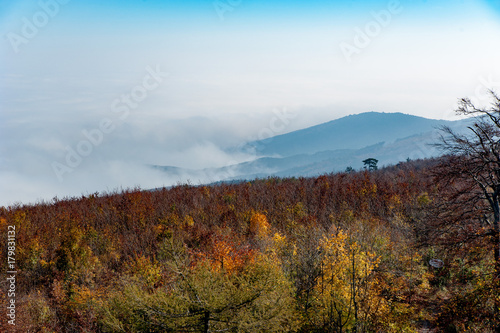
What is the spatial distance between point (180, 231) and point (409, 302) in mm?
15242

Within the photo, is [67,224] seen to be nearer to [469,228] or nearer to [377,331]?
[377,331]

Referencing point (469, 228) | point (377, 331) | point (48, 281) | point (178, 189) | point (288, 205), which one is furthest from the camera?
point (178, 189)

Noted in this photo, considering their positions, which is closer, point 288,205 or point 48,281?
point 48,281

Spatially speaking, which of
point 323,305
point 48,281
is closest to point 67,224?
point 48,281

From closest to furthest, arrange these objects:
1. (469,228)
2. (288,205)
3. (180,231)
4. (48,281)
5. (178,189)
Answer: (469,228) < (48,281) < (180,231) < (288,205) < (178,189)

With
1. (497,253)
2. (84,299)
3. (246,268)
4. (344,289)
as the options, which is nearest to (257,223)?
(84,299)

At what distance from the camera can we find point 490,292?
41.4 ft

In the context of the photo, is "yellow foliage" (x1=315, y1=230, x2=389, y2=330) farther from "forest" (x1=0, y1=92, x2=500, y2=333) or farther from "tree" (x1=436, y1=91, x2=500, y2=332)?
"tree" (x1=436, y1=91, x2=500, y2=332)

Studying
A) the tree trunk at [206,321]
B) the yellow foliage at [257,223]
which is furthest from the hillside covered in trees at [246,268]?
the yellow foliage at [257,223]

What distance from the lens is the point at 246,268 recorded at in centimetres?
993

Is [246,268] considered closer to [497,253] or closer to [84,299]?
[84,299]

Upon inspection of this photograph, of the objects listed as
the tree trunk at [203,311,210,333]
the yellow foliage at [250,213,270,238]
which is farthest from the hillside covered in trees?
the yellow foliage at [250,213,270,238]

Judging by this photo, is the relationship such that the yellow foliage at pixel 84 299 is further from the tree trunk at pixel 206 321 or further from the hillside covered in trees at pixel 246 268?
the tree trunk at pixel 206 321

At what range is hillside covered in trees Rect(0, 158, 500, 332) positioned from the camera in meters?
6.87
